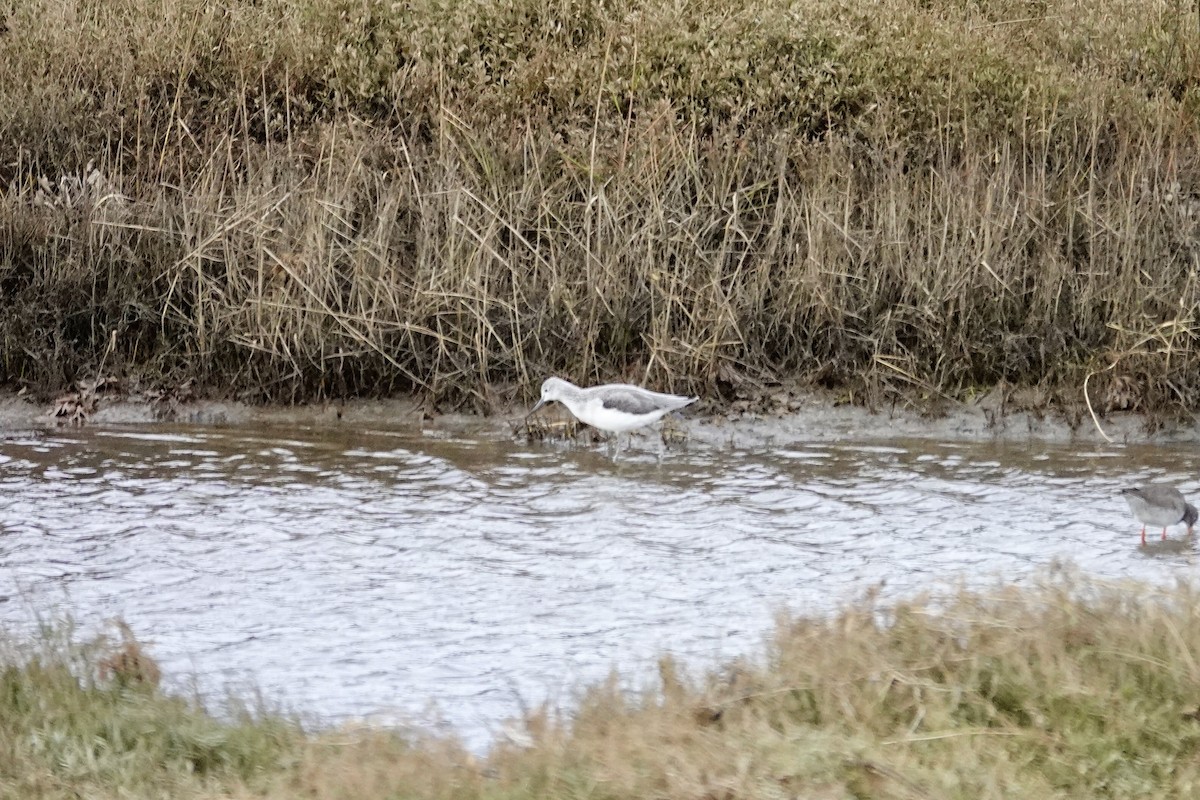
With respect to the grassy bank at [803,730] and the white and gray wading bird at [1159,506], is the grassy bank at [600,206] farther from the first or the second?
the grassy bank at [803,730]

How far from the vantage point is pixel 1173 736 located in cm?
471

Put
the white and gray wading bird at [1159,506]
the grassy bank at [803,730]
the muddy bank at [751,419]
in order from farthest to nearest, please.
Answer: the muddy bank at [751,419]
the white and gray wading bird at [1159,506]
the grassy bank at [803,730]

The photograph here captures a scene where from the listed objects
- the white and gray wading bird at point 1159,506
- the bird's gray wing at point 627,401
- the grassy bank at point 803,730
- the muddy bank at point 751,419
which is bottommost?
the grassy bank at point 803,730

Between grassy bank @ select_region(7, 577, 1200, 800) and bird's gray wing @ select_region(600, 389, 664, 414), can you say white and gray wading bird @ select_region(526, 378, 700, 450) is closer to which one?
bird's gray wing @ select_region(600, 389, 664, 414)

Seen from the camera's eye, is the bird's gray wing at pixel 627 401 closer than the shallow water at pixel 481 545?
No

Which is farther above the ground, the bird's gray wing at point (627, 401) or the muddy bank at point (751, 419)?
the bird's gray wing at point (627, 401)

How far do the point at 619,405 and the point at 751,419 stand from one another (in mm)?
1446

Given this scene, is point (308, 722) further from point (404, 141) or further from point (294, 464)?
point (404, 141)

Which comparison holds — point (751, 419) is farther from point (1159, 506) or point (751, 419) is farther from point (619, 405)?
point (1159, 506)

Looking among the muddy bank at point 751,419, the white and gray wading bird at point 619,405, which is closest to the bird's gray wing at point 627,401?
the white and gray wading bird at point 619,405

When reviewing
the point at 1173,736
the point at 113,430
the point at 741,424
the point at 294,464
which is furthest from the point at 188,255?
the point at 1173,736

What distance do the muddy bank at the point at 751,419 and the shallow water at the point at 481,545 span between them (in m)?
0.28

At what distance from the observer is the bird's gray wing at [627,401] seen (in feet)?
33.1

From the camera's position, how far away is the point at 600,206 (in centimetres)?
1154
